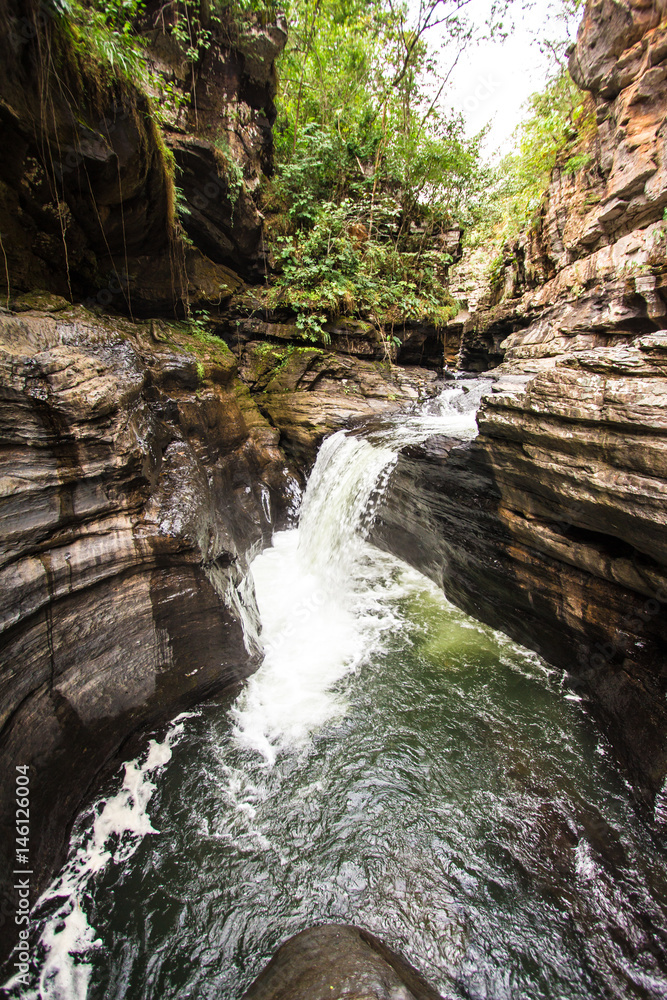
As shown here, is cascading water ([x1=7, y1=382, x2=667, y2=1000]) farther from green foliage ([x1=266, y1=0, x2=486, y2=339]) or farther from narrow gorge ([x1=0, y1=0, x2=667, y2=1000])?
green foliage ([x1=266, y1=0, x2=486, y2=339])

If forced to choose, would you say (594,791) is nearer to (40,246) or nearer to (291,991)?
(291,991)

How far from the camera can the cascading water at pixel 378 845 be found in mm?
2318

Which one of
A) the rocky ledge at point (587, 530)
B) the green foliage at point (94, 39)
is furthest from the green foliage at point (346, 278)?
the rocky ledge at point (587, 530)

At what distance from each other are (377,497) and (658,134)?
27.5 feet

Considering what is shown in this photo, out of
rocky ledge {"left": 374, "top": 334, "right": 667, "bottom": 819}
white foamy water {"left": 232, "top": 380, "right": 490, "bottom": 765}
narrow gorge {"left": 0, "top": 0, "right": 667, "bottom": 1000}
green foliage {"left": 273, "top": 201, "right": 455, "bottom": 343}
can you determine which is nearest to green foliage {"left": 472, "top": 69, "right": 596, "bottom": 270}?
green foliage {"left": 273, "top": 201, "right": 455, "bottom": 343}

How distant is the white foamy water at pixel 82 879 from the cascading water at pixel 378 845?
10mm

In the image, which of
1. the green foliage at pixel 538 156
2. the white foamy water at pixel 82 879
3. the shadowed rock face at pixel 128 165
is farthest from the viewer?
the green foliage at pixel 538 156

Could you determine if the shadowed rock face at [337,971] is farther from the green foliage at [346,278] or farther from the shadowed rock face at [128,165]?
the green foliage at [346,278]

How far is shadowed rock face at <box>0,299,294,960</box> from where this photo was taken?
270cm

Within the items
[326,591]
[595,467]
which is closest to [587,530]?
[595,467]

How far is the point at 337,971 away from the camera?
2.03m

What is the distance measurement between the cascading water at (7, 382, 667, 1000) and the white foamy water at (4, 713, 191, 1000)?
0.01 metres

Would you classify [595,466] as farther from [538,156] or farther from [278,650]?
[538,156]

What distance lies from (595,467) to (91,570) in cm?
431
